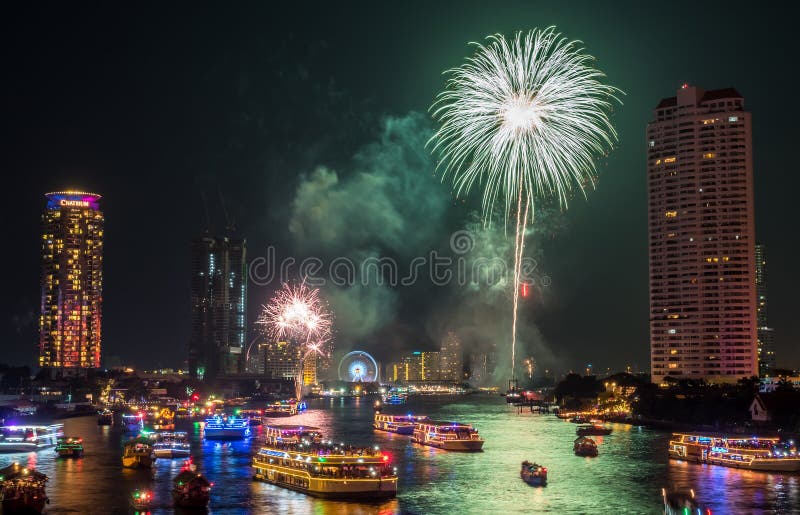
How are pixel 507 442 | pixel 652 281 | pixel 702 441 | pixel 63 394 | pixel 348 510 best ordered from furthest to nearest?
pixel 63 394, pixel 652 281, pixel 507 442, pixel 702 441, pixel 348 510

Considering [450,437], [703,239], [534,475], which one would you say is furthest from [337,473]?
[703,239]

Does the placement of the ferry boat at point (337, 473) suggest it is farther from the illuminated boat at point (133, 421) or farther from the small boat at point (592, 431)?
the illuminated boat at point (133, 421)

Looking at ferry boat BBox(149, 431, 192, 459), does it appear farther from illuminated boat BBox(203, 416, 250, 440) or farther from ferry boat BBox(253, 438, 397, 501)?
ferry boat BBox(253, 438, 397, 501)

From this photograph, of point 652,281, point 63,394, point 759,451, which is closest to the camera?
point 759,451

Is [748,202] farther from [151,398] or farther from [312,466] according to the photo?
[151,398]

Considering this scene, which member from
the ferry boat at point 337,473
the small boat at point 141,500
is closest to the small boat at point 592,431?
the ferry boat at point 337,473

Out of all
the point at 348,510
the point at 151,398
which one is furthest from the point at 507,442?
the point at 151,398

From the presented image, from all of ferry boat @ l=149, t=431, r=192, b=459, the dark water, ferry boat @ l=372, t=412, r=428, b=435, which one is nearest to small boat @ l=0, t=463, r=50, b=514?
the dark water
